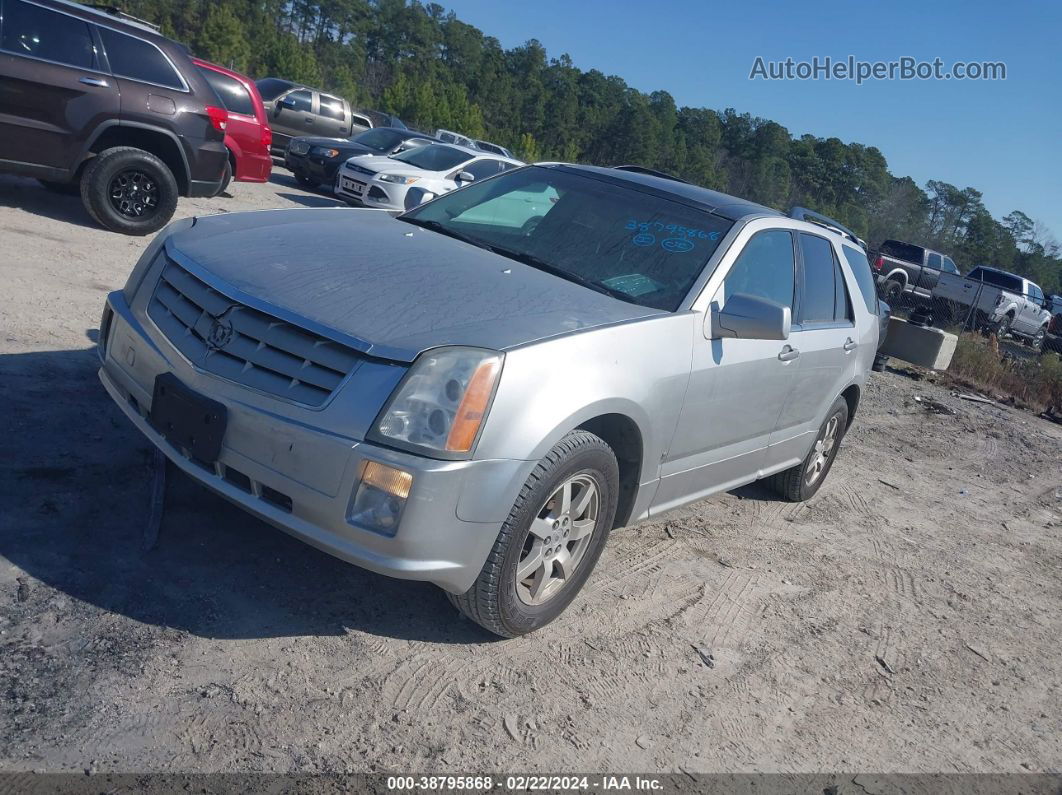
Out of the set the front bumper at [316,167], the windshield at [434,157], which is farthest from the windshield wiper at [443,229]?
the front bumper at [316,167]

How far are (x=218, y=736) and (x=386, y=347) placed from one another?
129 cm

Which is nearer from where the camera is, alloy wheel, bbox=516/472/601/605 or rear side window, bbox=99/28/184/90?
alloy wheel, bbox=516/472/601/605

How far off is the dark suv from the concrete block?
10.1 m

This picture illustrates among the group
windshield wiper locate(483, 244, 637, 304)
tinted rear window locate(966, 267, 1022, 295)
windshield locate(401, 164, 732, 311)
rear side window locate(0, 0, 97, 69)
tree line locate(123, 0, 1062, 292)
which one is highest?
tree line locate(123, 0, 1062, 292)

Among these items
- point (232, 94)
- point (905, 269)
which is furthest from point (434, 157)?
point (905, 269)

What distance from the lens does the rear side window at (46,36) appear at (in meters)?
7.46

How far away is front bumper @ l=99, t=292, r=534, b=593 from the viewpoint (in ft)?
9.50

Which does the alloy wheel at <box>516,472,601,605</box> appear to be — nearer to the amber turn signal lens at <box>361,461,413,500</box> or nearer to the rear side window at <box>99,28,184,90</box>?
the amber turn signal lens at <box>361,461,413,500</box>

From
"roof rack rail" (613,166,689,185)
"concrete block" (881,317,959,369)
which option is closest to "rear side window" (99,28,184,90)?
"roof rack rail" (613,166,689,185)

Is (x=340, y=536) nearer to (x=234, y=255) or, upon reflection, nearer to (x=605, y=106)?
(x=234, y=255)

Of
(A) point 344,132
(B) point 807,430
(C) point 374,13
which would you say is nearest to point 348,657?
(B) point 807,430

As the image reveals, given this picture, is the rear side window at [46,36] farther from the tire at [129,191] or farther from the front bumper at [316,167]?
the front bumper at [316,167]

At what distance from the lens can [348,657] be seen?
10.4 ft

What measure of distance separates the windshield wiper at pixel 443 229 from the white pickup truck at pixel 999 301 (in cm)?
1748
